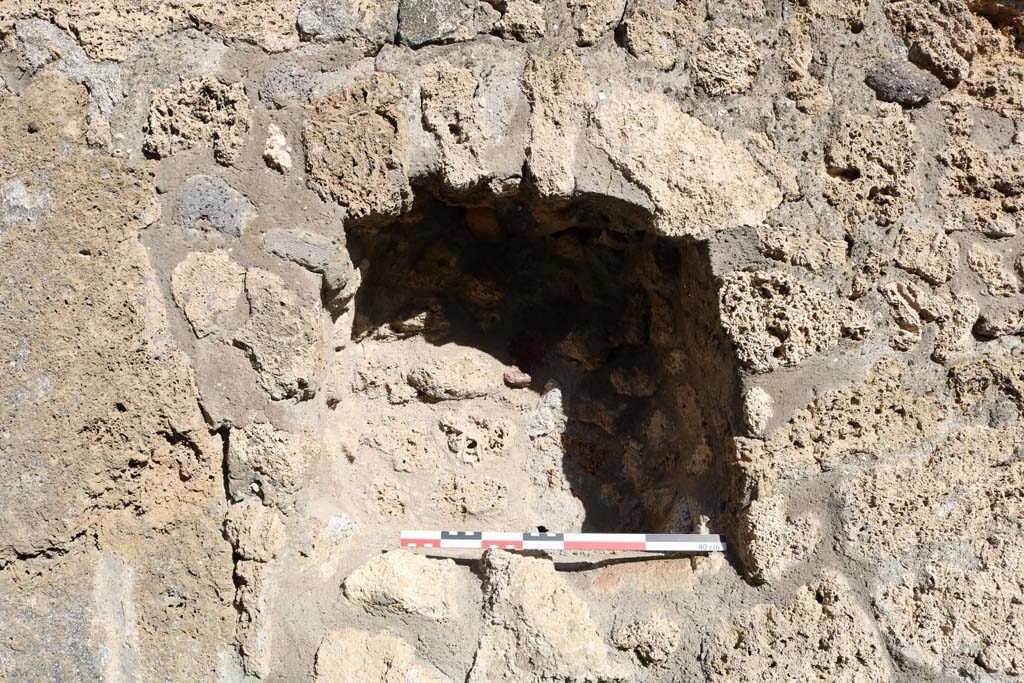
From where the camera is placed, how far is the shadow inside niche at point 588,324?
5.49 ft

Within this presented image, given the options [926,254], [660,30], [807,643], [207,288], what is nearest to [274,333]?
[207,288]

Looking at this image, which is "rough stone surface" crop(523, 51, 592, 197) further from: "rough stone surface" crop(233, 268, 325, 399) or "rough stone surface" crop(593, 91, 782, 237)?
"rough stone surface" crop(233, 268, 325, 399)

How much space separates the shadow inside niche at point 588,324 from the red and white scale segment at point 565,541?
66mm

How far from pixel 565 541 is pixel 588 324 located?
54cm

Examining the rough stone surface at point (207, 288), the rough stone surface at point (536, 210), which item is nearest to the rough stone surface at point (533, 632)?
the rough stone surface at point (536, 210)

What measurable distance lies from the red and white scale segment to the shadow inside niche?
0.07m

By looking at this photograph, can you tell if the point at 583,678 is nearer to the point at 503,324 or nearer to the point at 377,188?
the point at 503,324

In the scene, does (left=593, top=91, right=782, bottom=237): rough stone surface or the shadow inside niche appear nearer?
(left=593, top=91, right=782, bottom=237): rough stone surface

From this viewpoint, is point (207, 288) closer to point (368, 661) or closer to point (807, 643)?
point (368, 661)

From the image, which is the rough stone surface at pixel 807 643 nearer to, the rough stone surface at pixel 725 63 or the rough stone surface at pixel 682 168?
the rough stone surface at pixel 682 168

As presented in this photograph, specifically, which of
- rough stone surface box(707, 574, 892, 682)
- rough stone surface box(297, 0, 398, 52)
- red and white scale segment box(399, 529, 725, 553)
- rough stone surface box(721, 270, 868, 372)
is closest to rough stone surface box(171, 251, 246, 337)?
rough stone surface box(297, 0, 398, 52)

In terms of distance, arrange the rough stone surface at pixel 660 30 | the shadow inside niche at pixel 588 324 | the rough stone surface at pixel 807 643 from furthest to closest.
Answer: the shadow inside niche at pixel 588 324
the rough stone surface at pixel 660 30
the rough stone surface at pixel 807 643

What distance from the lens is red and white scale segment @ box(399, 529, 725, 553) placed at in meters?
1.57

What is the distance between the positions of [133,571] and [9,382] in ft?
1.34
